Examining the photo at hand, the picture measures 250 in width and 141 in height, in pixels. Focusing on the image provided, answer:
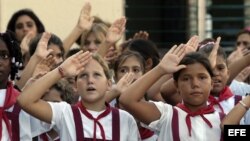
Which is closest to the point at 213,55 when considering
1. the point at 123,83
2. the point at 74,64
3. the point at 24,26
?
the point at 123,83

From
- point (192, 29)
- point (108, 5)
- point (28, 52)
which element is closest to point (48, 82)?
point (28, 52)

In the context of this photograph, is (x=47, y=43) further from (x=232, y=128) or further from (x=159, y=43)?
(x=159, y=43)

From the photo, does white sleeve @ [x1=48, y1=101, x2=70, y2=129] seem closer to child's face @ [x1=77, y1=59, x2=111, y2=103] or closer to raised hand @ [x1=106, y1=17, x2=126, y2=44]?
child's face @ [x1=77, y1=59, x2=111, y2=103]

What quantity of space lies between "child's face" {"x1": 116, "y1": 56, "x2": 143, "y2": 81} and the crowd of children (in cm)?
28

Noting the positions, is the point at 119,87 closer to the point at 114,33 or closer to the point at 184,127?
the point at 184,127

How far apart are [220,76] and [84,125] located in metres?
1.21

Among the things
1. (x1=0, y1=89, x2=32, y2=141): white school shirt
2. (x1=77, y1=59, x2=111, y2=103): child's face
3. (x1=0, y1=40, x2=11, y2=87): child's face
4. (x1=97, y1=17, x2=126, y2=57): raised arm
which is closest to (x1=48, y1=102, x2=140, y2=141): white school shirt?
(x1=77, y1=59, x2=111, y2=103): child's face

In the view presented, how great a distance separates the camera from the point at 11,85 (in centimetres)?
812

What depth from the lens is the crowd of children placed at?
7.74 metres

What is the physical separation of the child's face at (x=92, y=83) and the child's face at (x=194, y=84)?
484 mm

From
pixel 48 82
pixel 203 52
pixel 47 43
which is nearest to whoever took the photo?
pixel 48 82

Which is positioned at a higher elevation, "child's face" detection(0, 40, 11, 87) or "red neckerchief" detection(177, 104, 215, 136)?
"child's face" detection(0, 40, 11, 87)

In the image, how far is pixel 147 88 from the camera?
7734 mm

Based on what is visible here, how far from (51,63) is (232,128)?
1.47 metres
